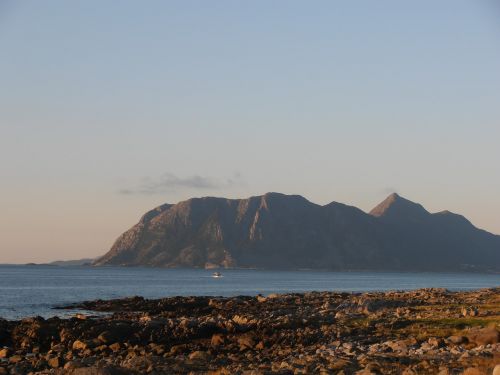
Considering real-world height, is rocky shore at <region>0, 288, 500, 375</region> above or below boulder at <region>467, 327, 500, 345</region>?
below

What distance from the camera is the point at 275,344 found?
34594 mm

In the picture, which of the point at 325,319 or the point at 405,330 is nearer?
the point at 405,330

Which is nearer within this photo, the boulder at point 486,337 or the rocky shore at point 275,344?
the rocky shore at point 275,344

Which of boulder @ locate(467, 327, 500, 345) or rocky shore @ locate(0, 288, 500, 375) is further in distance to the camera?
boulder @ locate(467, 327, 500, 345)

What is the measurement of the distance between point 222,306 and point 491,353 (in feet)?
139

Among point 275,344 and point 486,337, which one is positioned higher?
point 486,337

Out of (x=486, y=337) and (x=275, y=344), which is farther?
(x=275, y=344)

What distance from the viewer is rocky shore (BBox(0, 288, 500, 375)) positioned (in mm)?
24938

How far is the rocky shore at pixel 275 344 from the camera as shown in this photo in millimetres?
24938

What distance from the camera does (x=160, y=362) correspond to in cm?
2816

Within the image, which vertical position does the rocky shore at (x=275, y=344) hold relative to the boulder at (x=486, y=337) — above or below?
below

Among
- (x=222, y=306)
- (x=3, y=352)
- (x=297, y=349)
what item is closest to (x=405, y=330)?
(x=297, y=349)

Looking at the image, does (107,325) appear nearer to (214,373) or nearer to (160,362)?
(160,362)

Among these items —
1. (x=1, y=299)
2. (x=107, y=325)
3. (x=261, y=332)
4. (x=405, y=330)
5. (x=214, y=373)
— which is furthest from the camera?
(x=1, y=299)
